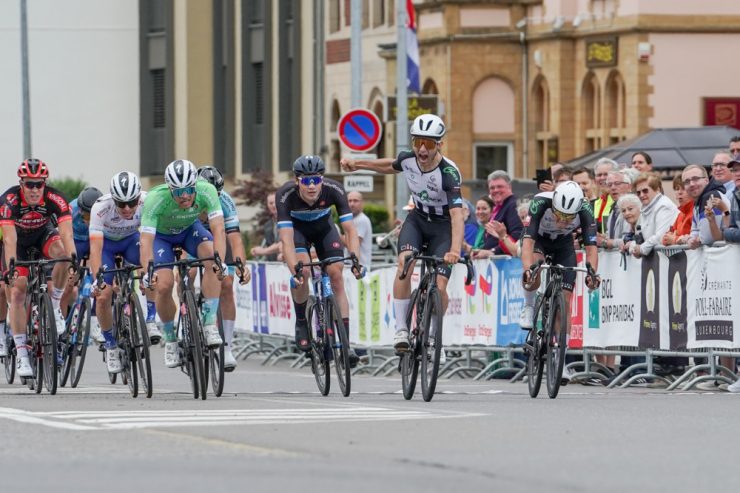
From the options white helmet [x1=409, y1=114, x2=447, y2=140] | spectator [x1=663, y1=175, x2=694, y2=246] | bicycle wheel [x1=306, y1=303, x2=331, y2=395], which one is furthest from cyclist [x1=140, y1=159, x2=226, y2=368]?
spectator [x1=663, y1=175, x2=694, y2=246]

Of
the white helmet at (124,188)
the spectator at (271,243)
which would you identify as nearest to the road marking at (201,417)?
the white helmet at (124,188)

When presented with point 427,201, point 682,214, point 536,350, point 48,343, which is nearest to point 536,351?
point 536,350

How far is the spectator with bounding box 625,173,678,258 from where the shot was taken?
1892 cm

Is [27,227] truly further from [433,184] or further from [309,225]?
[433,184]

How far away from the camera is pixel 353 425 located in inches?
504

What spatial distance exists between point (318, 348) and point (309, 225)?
1.02 metres

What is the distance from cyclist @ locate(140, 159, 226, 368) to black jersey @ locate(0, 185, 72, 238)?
1.69 metres

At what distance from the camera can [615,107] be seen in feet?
145

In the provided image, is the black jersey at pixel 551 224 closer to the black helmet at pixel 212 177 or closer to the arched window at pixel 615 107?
the black helmet at pixel 212 177

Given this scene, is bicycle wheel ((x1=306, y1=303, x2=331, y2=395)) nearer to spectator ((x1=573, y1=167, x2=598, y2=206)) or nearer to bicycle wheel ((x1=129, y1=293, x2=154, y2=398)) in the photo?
bicycle wheel ((x1=129, y1=293, x2=154, y2=398))

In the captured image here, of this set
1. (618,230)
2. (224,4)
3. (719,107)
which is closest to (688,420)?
(618,230)

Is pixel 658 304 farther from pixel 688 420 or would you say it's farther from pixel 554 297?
pixel 688 420

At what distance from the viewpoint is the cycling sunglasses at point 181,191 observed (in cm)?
1591

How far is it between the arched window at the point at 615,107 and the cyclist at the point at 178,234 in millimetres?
27855
